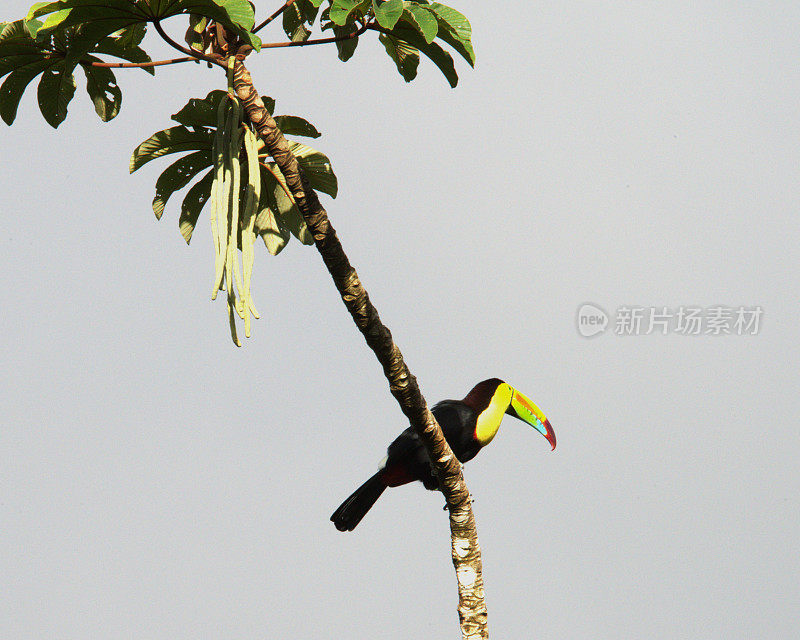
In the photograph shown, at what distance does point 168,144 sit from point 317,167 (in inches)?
27.7

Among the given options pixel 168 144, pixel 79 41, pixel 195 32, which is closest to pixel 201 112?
pixel 168 144

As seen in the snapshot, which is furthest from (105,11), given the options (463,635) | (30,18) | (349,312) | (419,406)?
(463,635)

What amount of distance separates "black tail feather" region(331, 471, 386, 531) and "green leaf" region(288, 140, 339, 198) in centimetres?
194

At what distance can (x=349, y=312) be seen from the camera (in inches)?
136

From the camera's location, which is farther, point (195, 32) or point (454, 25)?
point (195, 32)

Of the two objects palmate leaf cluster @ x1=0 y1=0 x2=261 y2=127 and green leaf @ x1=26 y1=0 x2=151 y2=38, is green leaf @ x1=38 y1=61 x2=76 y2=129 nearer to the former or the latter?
palmate leaf cluster @ x1=0 y1=0 x2=261 y2=127

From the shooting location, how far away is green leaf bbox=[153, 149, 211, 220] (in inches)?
160

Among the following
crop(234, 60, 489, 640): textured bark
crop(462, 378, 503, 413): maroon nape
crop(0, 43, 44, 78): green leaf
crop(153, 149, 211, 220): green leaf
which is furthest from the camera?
crop(462, 378, 503, 413): maroon nape

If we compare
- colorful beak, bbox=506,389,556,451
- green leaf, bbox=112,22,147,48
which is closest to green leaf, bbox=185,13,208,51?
green leaf, bbox=112,22,147,48

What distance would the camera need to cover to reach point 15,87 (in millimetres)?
3748

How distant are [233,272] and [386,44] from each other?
131 centimetres

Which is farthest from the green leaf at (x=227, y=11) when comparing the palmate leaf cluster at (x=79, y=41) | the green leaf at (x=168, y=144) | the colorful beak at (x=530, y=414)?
the colorful beak at (x=530, y=414)

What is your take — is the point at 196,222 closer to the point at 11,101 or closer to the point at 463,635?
the point at 11,101

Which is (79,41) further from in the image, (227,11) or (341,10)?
(341,10)
